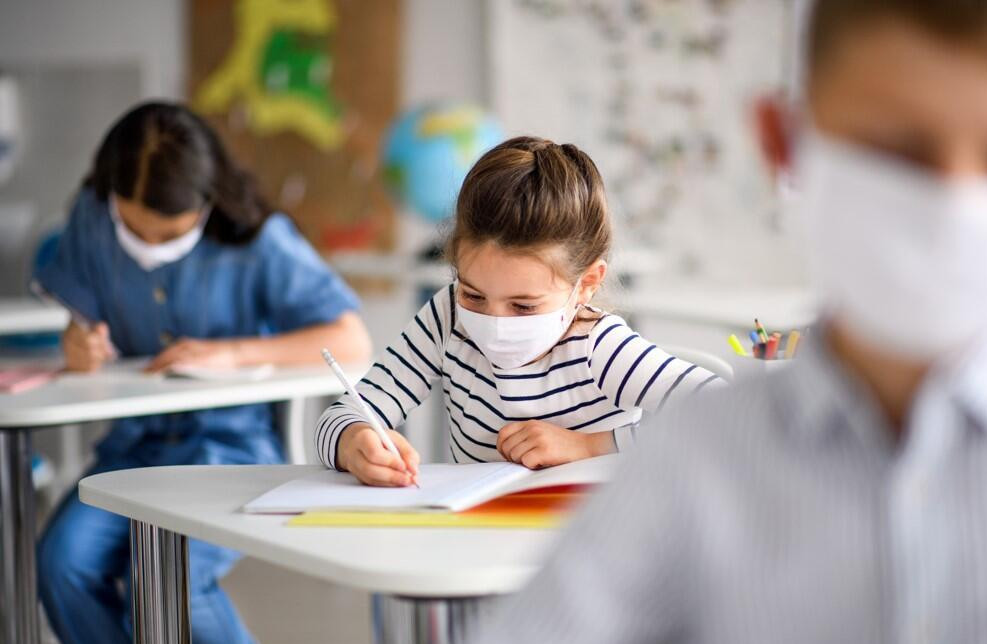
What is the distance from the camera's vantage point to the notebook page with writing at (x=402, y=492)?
127 cm

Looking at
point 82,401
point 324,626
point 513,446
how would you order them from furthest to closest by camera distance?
point 324,626, point 82,401, point 513,446

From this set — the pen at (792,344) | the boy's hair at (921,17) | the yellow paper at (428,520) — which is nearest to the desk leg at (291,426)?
the pen at (792,344)

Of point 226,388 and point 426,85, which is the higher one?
point 426,85

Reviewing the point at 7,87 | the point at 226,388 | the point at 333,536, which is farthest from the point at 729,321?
the point at 7,87

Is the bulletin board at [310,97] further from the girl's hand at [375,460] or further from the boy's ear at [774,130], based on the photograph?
the boy's ear at [774,130]

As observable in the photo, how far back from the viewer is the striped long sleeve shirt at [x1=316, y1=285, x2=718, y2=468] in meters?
1.52

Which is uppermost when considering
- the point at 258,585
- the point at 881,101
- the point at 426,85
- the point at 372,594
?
the point at 426,85

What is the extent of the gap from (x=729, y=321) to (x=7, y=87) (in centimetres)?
306

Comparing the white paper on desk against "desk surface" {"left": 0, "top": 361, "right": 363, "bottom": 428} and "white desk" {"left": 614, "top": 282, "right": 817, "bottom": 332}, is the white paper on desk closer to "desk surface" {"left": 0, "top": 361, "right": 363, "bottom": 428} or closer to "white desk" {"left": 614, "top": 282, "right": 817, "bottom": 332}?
"desk surface" {"left": 0, "top": 361, "right": 363, "bottom": 428}

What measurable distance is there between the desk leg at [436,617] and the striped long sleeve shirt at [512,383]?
1.37 feet

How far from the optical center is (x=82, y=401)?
6.46 feet

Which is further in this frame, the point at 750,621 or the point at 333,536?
the point at 333,536

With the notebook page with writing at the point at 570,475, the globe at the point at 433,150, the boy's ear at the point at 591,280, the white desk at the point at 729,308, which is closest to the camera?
the notebook page with writing at the point at 570,475

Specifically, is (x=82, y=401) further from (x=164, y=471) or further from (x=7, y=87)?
(x=7, y=87)
